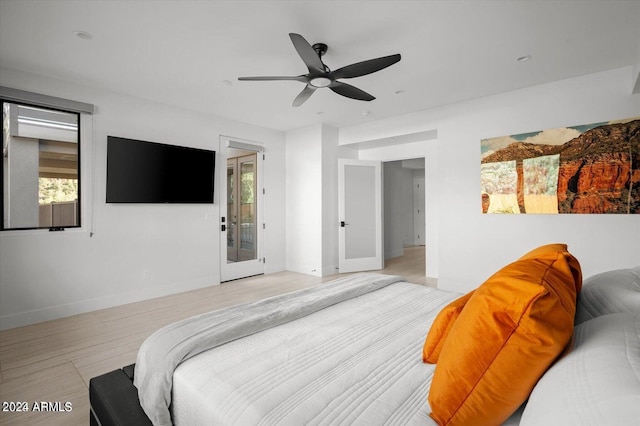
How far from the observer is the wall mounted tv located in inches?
158

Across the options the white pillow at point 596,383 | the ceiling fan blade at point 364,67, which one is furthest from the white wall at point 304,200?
the white pillow at point 596,383

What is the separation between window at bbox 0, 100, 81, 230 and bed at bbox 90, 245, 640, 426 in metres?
2.90

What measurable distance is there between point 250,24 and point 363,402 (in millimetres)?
2770

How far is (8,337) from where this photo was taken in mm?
3100

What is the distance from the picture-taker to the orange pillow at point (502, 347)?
0.78 m

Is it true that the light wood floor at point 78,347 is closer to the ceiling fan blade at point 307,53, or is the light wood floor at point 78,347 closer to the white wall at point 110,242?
the white wall at point 110,242

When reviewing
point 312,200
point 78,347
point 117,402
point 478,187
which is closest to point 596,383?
point 117,402

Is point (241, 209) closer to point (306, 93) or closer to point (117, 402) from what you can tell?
point (306, 93)

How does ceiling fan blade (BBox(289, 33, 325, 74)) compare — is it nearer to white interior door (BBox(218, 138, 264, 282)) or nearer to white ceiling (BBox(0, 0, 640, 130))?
white ceiling (BBox(0, 0, 640, 130))

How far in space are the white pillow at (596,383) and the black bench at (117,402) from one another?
1.41 metres

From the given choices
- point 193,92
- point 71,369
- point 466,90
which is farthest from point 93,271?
point 466,90

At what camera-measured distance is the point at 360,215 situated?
5.97 m

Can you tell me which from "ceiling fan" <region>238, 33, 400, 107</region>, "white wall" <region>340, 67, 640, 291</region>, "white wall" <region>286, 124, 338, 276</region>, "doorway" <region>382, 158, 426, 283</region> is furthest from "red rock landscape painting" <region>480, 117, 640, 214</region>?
"white wall" <region>286, 124, 338, 276</region>

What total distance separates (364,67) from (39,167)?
12.0 feet
